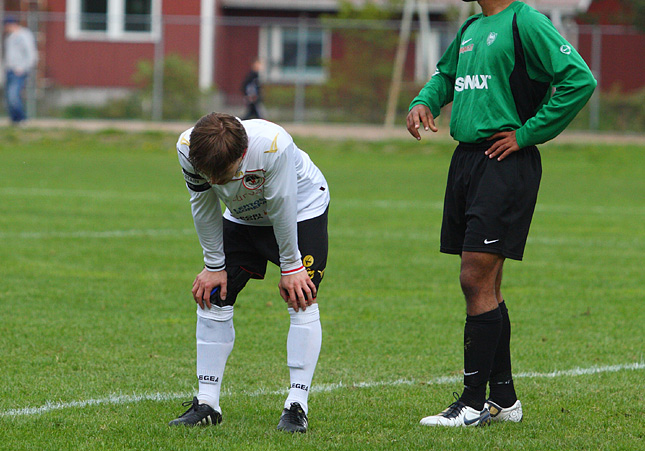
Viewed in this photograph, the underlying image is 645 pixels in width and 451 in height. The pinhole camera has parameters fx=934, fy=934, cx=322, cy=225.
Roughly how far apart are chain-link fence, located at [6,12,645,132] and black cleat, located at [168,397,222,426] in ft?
71.8

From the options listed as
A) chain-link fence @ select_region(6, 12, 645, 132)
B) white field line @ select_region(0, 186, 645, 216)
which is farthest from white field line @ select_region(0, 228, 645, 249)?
chain-link fence @ select_region(6, 12, 645, 132)

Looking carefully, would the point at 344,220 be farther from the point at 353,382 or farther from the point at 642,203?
the point at 353,382

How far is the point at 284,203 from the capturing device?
13.5ft

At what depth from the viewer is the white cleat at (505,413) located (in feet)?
15.1

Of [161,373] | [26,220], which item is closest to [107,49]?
[26,220]

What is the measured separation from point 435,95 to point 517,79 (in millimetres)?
557

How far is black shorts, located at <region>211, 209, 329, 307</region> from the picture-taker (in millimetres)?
4434

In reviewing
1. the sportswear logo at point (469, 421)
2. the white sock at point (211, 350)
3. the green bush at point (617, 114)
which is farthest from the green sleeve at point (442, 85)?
the green bush at point (617, 114)

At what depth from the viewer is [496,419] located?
461cm

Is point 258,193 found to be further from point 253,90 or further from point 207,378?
point 253,90

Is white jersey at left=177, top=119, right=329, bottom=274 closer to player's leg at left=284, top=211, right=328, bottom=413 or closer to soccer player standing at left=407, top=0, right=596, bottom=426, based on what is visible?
player's leg at left=284, top=211, right=328, bottom=413

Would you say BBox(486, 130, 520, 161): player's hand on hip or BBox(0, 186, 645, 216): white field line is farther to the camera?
BBox(0, 186, 645, 216): white field line

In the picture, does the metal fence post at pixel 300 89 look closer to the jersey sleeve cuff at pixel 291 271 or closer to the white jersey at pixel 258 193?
the white jersey at pixel 258 193

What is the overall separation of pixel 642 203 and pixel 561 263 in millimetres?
6250
